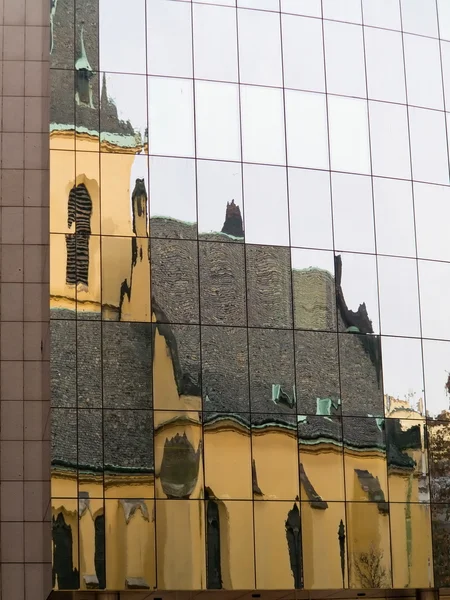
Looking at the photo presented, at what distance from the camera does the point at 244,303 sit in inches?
958

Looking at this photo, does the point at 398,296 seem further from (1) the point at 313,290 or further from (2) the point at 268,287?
(2) the point at 268,287

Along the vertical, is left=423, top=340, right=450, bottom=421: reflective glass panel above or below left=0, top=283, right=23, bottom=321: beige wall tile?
below

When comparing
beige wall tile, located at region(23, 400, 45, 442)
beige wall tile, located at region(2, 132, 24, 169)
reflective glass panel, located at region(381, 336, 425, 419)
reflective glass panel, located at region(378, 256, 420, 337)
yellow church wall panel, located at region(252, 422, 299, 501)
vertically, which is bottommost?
yellow church wall panel, located at region(252, 422, 299, 501)

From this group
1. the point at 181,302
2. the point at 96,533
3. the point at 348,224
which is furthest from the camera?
the point at 348,224

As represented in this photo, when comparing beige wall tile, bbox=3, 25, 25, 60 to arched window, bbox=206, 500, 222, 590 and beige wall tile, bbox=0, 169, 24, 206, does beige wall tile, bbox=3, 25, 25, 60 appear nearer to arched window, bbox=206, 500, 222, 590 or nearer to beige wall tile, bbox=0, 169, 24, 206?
beige wall tile, bbox=0, 169, 24, 206

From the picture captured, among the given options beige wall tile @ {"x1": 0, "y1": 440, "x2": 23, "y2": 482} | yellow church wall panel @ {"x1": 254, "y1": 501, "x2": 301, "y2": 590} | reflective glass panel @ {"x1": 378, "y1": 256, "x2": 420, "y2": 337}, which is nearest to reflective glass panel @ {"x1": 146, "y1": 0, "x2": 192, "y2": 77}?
reflective glass panel @ {"x1": 378, "y1": 256, "x2": 420, "y2": 337}

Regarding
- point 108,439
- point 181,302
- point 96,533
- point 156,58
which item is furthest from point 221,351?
point 156,58

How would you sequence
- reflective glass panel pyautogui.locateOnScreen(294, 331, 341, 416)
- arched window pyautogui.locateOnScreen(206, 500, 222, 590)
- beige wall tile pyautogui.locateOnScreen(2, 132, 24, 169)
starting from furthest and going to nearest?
beige wall tile pyautogui.locateOnScreen(2, 132, 24, 169), reflective glass panel pyautogui.locateOnScreen(294, 331, 341, 416), arched window pyautogui.locateOnScreen(206, 500, 222, 590)

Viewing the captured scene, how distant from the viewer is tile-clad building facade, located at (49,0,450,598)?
2289 centimetres

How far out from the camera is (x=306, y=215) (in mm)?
25297

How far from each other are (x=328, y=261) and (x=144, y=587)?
793cm

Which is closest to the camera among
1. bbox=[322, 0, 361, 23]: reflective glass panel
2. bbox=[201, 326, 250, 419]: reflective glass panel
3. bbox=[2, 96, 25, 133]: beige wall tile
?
bbox=[201, 326, 250, 419]: reflective glass panel

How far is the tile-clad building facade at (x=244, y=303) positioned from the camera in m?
22.9

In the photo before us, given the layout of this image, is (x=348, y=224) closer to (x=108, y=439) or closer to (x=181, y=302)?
(x=181, y=302)
